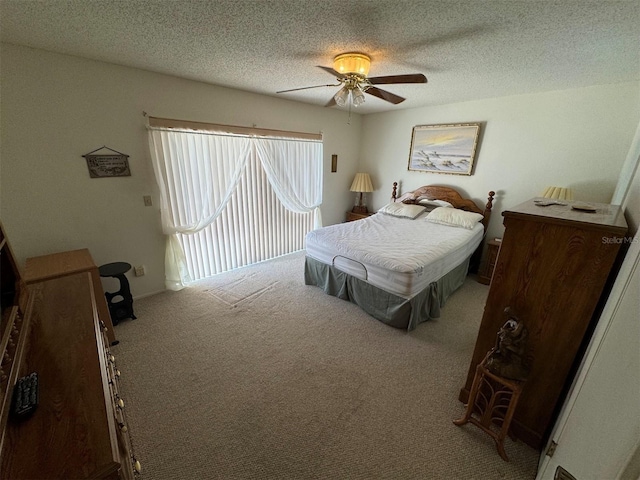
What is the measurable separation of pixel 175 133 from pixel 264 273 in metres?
2.02

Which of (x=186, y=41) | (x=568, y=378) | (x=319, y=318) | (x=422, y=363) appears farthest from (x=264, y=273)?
(x=568, y=378)

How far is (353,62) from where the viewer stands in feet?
6.63

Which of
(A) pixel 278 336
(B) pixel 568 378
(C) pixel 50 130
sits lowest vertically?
(A) pixel 278 336

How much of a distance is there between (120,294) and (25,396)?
1.96 meters

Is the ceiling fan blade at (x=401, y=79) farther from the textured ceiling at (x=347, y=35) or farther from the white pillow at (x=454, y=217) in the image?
the white pillow at (x=454, y=217)

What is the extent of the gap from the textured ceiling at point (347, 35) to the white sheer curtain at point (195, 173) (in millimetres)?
710

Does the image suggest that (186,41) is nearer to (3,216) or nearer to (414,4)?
(414,4)

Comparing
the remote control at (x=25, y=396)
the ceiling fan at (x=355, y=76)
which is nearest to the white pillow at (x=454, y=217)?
the ceiling fan at (x=355, y=76)

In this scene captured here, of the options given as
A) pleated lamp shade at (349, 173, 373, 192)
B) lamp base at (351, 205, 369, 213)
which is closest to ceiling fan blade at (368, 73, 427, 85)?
pleated lamp shade at (349, 173, 373, 192)

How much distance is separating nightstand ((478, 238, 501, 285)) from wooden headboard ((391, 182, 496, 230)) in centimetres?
47

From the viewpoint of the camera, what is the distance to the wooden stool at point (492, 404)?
4.62 ft

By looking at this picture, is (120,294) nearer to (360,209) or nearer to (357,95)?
(357,95)

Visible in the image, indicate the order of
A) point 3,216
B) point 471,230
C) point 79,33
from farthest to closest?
point 471,230 → point 3,216 → point 79,33

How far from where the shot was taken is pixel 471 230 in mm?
3422
